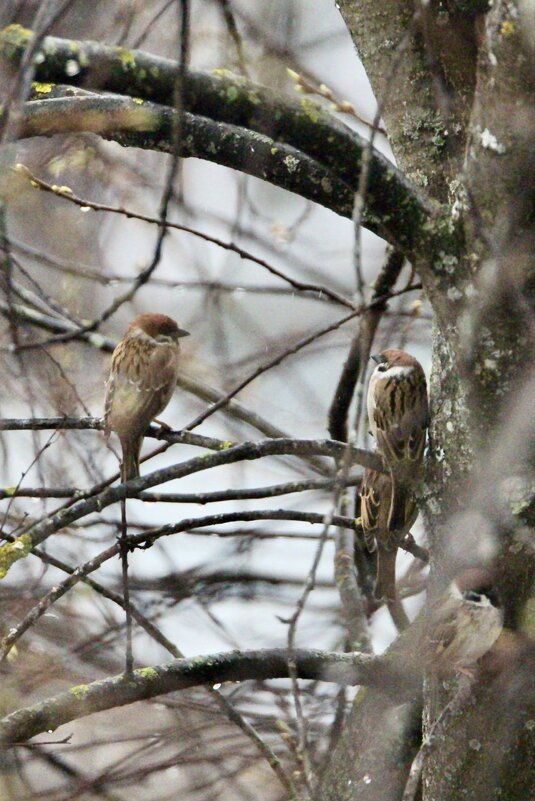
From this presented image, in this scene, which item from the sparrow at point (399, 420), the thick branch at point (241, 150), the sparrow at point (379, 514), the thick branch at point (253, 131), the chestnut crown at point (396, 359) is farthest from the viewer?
the chestnut crown at point (396, 359)

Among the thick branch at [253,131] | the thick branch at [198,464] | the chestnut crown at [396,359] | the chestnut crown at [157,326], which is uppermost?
the chestnut crown at [157,326]

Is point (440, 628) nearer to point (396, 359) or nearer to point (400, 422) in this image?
point (400, 422)

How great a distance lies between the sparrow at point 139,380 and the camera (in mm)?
4375

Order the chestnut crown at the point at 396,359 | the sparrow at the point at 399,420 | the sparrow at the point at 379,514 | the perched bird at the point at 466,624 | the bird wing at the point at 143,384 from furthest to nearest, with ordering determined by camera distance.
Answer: the bird wing at the point at 143,384, the chestnut crown at the point at 396,359, the sparrow at the point at 379,514, the sparrow at the point at 399,420, the perched bird at the point at 466,624

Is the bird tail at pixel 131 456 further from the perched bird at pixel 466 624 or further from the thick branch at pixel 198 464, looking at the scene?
the perched bird at pixel 466 624

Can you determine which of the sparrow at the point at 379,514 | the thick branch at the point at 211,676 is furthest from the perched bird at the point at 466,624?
the sparrow at the point at 379,514

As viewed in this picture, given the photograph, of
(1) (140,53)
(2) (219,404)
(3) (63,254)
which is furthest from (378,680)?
(3) (63,254)

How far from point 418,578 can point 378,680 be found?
6.73 ft

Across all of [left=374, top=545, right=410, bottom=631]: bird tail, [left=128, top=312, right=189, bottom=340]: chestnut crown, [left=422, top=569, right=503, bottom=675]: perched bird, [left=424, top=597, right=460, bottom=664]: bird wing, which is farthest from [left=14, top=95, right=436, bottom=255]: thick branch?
[left=128, top=312, right=189, bottom=340]: chestnut crown

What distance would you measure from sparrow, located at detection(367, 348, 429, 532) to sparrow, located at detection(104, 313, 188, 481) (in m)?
0.96

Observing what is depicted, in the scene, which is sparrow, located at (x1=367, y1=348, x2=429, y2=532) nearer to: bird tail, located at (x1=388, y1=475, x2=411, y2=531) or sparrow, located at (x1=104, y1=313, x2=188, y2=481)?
bird tail, located at (x1=388, y1=475, x2=411, y2=531)

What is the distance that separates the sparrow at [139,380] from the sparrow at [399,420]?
0.96 m

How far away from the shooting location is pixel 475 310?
269 centimetres

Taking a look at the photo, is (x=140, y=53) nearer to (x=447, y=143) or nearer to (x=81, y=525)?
(x=447, y=143)
